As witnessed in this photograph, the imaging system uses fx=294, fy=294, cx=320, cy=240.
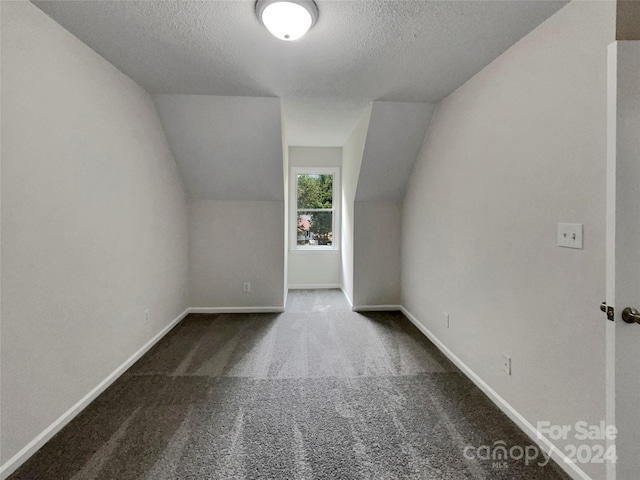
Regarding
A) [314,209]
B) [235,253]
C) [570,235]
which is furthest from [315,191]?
[570,235]

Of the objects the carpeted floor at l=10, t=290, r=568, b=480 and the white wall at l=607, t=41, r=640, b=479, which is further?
the carpeted floor at l=10, t=290, r=568, b=480

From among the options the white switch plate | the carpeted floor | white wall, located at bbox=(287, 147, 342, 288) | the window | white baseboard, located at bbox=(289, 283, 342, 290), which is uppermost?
the window

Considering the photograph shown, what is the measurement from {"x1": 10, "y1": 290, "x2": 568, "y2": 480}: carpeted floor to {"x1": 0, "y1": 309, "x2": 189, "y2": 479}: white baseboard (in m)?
0.04

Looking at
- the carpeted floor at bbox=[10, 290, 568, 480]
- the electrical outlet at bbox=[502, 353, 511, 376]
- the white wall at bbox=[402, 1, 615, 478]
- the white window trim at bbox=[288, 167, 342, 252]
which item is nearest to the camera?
the white wall at bbox=[402, 1, 615, 478]

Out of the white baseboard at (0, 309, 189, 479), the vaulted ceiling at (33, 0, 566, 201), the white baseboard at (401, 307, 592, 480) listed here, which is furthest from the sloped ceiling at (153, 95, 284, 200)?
the white baseboard at (401, 307, 592, 480)

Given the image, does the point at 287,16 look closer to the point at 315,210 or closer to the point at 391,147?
the point at 391,147

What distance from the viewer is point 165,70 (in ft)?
7.47

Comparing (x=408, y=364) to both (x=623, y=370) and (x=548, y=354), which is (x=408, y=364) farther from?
(x=623, y=370)

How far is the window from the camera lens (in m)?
5.08

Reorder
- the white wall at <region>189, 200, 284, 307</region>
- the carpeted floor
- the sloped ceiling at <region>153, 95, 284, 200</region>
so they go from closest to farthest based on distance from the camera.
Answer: the carpeted floor
the sloped ceiling at <region>153, 95, 284, 200</region>
the white wall at <region>189, 200, 284, 307</region>

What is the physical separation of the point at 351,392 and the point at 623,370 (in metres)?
1.48

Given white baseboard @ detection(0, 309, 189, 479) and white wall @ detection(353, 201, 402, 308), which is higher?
white wall @ detection(353, 201, 402, 308)

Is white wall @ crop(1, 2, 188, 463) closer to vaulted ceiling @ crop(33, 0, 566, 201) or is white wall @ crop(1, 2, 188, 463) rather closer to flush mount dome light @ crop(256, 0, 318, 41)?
vaulted ceiling @ crop(33, 0, 566, 201)

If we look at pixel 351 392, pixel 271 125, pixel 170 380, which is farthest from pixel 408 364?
pixel 271 125
